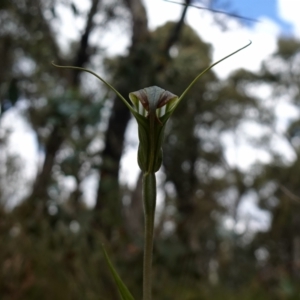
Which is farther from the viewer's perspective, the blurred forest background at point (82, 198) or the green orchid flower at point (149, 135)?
the blurred forest background at point (82, 198)

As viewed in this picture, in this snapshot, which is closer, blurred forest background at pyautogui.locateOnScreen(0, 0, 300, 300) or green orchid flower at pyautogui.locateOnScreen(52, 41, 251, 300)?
green orchid flower at pyautogui.locateOnScreen(52, 41, 251, 300)

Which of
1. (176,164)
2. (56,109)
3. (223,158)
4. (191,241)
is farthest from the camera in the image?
(223,158)

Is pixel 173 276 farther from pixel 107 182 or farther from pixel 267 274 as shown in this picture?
pixel 267 274

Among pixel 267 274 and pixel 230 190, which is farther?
pixel 230 190

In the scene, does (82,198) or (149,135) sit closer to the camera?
(149,135)

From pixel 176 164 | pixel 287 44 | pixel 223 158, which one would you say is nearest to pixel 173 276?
pixel 176 164

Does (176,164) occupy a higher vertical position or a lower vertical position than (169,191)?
higher

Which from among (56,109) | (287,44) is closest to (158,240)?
(56,109)

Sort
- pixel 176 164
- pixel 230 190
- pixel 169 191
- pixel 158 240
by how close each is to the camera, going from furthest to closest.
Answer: pixel 230 190, pixel 176 164, pixel 169 191, pixel 158 240

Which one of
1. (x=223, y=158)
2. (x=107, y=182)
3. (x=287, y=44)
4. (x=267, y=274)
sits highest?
(x=287, y=44)

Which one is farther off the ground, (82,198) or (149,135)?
(82,198)
